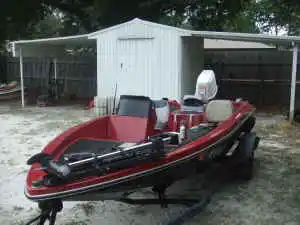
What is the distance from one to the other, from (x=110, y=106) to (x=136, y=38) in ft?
6.33

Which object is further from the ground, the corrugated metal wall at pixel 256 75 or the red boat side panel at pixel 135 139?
the corrugated metal wall at pixel 256 75

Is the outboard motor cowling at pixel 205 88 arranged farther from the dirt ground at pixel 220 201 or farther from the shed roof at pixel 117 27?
the shed roof at pixel 117 27

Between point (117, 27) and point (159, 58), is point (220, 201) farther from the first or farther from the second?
point (117, 27)

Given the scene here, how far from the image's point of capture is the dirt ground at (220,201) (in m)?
4.33

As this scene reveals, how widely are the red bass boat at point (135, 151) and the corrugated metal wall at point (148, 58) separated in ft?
13.7

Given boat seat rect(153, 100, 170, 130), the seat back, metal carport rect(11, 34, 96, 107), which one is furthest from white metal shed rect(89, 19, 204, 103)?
the seat back

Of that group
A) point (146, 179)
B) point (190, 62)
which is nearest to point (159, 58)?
point (190, 62)

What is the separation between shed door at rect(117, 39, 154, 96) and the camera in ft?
35.4

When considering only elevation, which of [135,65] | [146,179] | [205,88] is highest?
[135,65]

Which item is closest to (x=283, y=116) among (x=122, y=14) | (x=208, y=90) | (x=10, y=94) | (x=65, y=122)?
(x=208, y=90)

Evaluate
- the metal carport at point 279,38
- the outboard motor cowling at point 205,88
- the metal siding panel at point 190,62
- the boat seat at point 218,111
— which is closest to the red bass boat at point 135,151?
the boat seat at point 218,111

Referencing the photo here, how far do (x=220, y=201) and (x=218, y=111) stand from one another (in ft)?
4.95

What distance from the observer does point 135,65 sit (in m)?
11.0

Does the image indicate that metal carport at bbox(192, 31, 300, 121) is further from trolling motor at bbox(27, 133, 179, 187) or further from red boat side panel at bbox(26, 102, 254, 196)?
trolling motor at bbox(27, 133, 179, 187)
